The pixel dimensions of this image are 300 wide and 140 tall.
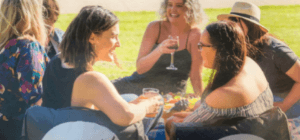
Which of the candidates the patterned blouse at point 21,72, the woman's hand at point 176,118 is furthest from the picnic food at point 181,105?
the patterned blouse at point 21,72

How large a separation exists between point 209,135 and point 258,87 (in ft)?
1.41

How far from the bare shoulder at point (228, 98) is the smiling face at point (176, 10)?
Result: 65cm

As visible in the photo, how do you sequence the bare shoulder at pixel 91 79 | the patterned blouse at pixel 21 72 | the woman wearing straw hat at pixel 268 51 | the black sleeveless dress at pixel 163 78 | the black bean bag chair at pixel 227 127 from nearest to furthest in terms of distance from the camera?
the bare shoulder at pixel 91 79, the black bean bag chair at pixel 227 127, the patterned blouse at pixel 21 72, the woman wearing straw hat at pixel 268 51, the black sleeveless dress at pixel 163 78

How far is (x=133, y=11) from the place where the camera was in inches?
88.4

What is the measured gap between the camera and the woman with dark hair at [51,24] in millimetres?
2289

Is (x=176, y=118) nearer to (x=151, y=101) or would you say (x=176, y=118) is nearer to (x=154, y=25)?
(x=151, y=101)

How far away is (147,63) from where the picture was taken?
2453 millimetres

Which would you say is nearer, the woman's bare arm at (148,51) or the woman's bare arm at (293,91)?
the woman's bare arm at (293,91)

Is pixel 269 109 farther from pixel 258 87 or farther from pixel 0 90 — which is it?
pixel 0 90

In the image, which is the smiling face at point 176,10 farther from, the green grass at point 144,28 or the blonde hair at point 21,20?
the blonde hair at point 21,20

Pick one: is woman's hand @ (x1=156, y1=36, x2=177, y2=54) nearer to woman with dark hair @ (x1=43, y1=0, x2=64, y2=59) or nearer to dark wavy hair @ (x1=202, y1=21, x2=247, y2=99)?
dark wavy hair @ (x1=202, y1=21, x2=247, y2=99)

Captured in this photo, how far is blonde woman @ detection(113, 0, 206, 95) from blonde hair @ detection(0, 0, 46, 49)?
685mm

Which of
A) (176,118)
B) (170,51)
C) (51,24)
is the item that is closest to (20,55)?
(51,24)

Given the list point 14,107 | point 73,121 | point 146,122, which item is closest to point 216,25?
point 146,122
